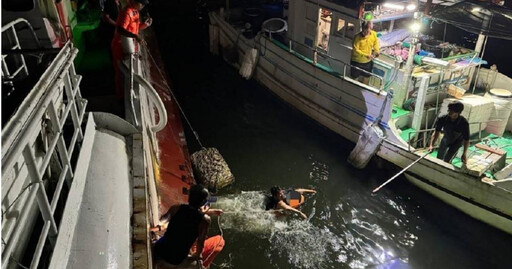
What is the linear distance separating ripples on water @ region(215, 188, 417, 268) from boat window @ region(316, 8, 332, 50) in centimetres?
521

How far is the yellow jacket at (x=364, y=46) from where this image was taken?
10.6 metres

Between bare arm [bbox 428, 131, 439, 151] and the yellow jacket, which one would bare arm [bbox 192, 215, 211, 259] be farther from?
the yellow jacket

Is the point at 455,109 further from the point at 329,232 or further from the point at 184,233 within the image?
the point at 184,233

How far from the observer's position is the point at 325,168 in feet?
35.5

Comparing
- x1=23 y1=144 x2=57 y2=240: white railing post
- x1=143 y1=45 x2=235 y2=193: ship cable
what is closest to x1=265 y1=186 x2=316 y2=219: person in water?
x1=143 y1=45 x2=235 y2=193: ship cable

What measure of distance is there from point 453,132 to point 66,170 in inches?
312

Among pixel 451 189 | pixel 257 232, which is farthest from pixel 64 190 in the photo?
pixel 451 189

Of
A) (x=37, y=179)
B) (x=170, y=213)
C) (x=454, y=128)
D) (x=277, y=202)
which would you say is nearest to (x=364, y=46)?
(x=454, y=128)

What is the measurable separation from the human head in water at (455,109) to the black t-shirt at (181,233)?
20.8 feet

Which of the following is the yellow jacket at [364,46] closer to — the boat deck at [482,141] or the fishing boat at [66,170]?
the boat deck at [482,141]

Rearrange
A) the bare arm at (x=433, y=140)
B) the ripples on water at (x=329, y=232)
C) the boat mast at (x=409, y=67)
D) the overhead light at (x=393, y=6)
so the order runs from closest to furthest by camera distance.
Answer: the ripples on water at (x=329, y=232), the boat mast at (x=409, y=67), the bare arm at (x=433, y=140), the overhead light at (x=393, y=6)

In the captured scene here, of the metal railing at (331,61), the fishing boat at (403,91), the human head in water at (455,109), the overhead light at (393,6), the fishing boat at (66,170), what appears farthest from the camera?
the metal railing at (331,61)

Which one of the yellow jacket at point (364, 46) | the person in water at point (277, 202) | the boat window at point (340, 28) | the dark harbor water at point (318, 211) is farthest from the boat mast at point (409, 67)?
the person in water at point (277, 202)

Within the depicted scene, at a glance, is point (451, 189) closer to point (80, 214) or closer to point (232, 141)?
point (232, 141)
